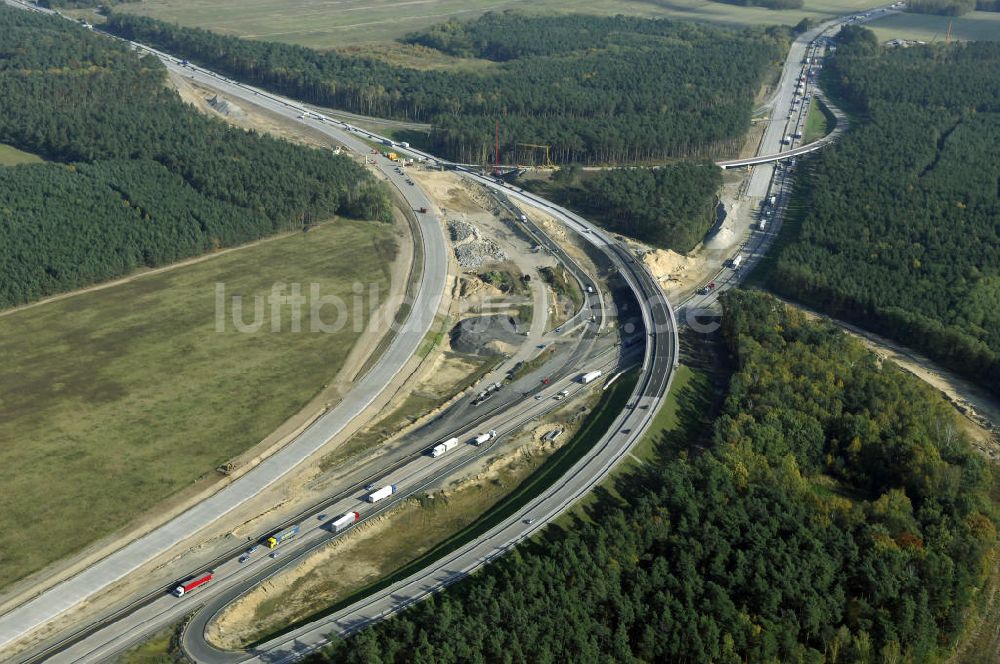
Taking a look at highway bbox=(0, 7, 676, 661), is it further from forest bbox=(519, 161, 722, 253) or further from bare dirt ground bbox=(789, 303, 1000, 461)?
bare dirt ground bbox=(789, 303, 1000, 461)

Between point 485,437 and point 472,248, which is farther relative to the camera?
point 472,248

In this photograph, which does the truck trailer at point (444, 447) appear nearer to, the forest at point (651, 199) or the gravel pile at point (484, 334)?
the gravel pile at point (484, 334)

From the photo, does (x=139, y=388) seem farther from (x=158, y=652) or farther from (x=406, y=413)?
(x=158, y=652)

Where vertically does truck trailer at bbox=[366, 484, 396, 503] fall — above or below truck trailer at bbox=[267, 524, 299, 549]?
above

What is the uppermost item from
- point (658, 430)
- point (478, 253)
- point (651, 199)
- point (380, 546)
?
point (651, 199)

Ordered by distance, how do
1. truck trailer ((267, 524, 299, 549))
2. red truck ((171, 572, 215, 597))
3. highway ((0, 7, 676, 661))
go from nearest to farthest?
highway ((0, 7, 676, 661)) < red truck ((171, 572, 215, 597)) < truck trailer ((267, 524, 299, 549))

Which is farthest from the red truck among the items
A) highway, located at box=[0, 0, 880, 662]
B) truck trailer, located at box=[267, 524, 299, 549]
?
truck trailer, located at box=[267, 524, 299, 549]

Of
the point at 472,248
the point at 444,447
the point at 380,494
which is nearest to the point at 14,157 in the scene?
the point at 472,248

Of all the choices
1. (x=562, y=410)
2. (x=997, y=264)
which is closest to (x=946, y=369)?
(x=997, y=264)
